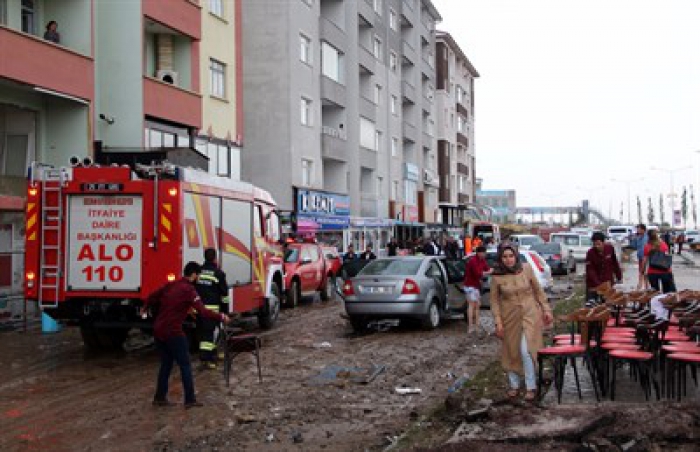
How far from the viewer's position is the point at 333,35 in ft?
128

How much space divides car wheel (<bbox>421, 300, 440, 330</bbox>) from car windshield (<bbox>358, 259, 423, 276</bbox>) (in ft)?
2.58

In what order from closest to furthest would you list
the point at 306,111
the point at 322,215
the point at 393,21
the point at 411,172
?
1. the point at 322,215
2. the point at 306,111
3. the point at 393,21
4. the point at 411,172

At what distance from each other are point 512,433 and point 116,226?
24.7ft

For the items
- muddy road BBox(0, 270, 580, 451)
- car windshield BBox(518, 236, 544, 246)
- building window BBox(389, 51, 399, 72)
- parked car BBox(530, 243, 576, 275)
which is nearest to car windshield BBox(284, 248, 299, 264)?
muddy road BBox(0, 270, 580, 451)

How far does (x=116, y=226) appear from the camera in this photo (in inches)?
456

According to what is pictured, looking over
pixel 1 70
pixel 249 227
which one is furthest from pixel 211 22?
pixel 249 227

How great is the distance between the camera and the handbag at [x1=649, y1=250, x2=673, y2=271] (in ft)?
47.8

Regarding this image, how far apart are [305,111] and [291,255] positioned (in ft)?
Answer: 52.9

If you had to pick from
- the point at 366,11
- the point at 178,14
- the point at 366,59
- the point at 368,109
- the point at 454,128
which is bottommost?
the point at 178,14

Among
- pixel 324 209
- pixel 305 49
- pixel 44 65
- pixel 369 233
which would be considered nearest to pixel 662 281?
pixel 44 65

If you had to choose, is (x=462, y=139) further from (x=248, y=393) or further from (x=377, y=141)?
(x=248, y=393)

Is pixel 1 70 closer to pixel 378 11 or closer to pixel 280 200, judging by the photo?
pixel 280 200

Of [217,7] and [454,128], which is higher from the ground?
[454,128]

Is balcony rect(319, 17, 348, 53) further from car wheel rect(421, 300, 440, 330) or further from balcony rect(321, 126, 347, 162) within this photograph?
car wheel rect(421, 300, 440, 330)
